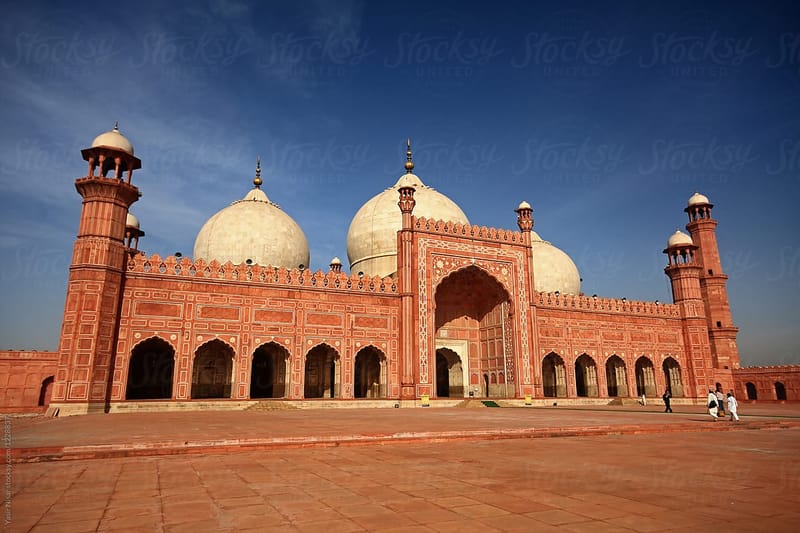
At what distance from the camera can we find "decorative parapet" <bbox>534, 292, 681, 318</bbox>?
22.6 m

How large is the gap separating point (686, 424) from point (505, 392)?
11686 mm

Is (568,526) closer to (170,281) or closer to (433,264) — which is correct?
(170,281)

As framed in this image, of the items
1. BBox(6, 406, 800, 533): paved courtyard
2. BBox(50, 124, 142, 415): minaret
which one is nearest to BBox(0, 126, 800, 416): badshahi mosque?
BBox(50, 124, 142, 415): minaret

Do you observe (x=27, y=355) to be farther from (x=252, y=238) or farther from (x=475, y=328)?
(x=475, y=328)

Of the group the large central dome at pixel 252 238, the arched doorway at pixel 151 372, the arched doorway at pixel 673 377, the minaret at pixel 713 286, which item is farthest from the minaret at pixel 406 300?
the minaret at pixel 713 286

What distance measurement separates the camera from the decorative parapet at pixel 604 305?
74.2 ft

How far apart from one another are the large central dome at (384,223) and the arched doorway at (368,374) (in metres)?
4.17

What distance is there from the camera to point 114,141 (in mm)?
15695

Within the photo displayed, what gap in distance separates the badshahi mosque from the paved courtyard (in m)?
9.50

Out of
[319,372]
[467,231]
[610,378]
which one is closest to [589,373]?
[610,378]

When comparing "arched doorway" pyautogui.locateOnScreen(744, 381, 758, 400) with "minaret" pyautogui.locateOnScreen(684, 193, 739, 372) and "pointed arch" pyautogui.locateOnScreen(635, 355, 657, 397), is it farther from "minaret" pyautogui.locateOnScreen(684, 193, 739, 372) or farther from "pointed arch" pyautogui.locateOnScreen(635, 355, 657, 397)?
"pointed arch" pyautogui.locateOnScreen(635, 355, 657, 397)

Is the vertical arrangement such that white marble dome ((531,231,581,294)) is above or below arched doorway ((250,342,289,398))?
above

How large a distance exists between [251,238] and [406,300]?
296 inches

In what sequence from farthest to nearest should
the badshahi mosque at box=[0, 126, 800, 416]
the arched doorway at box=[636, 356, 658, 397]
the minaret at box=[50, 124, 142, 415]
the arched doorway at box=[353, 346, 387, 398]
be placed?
1. the arched doorway at box=[636, 356, 658, 397]
2. the arched doorway at box=[353, 346, 387, 398]
3. the badshahi mosque at box=[0, 126, 800, 416]
4. the minaret at box=[50, 124, 142, 415]
